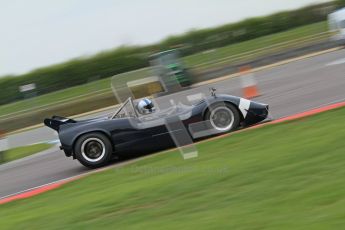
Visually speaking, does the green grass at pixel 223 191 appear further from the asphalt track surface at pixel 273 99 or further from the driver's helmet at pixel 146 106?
the asphalt track surface at pixel 273 99

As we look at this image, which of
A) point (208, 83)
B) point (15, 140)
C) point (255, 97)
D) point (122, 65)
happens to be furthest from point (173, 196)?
point (122, 65)

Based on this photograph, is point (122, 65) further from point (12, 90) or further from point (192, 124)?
point (192, 124)

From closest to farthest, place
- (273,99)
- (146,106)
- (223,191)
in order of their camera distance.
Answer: (223,191) → (146,106) → (273,99)

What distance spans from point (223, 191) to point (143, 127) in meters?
4.04

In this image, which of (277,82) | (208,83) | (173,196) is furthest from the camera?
(208,83)

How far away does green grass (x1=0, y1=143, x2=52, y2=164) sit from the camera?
1476 cm

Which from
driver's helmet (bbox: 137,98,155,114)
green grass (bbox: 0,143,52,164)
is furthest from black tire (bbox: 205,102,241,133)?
green grass (bbox: 0,143,52,164)

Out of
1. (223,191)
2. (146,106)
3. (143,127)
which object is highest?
(146,106)

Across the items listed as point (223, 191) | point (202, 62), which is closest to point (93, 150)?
point (223, 191)

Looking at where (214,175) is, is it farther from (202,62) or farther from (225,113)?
(202,62)

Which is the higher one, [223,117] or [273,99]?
[223,117]

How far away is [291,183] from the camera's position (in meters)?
5.83

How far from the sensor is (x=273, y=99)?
14.5m

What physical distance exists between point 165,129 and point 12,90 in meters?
26.1
